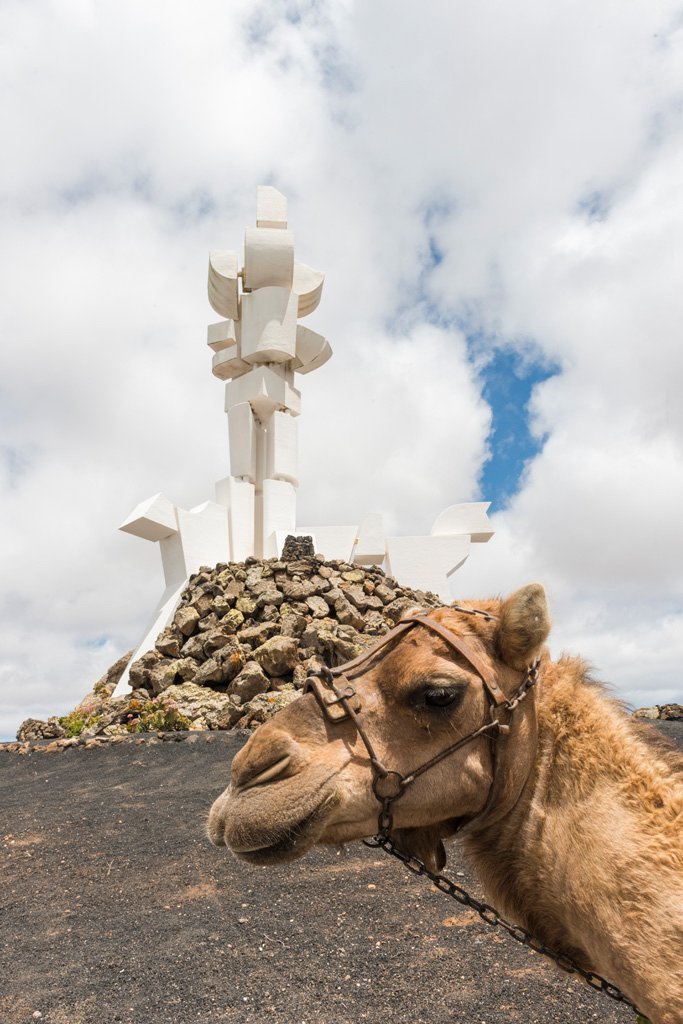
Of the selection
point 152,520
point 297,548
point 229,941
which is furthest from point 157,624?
point 229,941

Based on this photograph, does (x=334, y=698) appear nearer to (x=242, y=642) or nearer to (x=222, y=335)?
(x=242, y=642)

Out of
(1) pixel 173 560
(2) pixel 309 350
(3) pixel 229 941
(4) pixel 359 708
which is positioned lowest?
(3) pixel 229 941

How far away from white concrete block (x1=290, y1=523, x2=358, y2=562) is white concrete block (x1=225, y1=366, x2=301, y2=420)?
3.62 meters

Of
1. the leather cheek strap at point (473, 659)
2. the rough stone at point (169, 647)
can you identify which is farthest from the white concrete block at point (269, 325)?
the leather cheek strap at point (473, 659)

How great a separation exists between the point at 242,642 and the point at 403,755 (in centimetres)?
1377

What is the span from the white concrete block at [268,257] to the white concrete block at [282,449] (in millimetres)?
3884

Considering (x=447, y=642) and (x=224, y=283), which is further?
(x=224, y=283)

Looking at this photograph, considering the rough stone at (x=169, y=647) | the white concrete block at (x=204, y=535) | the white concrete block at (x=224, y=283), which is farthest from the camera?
the white concrete block at (x=224, y=283)

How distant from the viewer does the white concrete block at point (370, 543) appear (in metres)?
21.1

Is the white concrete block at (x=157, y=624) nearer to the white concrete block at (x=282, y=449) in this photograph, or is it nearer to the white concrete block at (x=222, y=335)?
the white concrete block at (x=282, y=449)

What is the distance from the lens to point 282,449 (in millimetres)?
21062

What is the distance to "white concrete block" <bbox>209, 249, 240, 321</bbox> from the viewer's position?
2139 cm

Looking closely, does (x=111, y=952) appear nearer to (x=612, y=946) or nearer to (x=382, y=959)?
(x=382, y=959)

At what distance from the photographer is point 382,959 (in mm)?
5902
